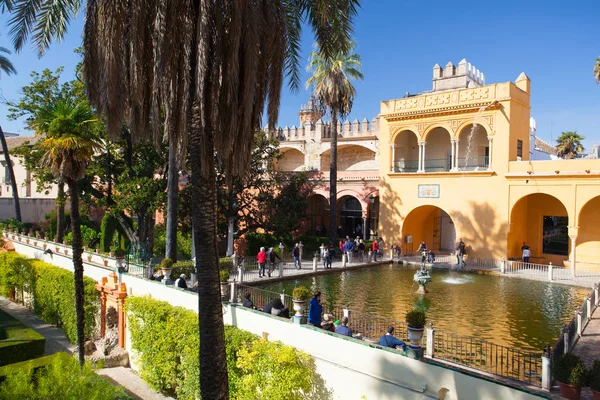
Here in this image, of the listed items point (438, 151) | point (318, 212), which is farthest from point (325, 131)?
point (438, 151)

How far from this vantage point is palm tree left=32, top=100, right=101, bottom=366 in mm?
11391

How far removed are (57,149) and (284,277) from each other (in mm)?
10727

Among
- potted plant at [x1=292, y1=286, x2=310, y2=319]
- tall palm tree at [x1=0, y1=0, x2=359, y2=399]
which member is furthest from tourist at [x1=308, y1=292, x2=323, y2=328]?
tall palm tree at [x1=0, y1=0, x2=359, y2=399]

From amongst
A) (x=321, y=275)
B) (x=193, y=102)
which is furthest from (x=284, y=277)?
(x=193, y=102)

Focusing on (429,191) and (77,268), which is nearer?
(77,268)

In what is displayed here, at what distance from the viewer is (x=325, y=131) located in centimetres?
3791

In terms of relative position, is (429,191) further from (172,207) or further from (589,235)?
(172,207)

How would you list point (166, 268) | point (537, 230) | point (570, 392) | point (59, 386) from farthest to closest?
point (537, 230) < point (166, 268) < point (570, 392) < point (59, 386)

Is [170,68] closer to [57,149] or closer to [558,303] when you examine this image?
[57,149]

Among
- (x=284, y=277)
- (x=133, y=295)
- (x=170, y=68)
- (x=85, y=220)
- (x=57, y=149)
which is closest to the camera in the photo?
(x=170, y=68)

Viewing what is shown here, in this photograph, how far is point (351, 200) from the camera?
33.1 meters

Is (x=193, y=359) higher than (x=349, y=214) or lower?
lower

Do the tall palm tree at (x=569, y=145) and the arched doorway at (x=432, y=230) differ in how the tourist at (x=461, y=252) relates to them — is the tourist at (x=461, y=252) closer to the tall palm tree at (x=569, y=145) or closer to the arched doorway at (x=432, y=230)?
the arched doorway at (x=432, y=230)

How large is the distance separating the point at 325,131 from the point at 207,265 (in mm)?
31790
